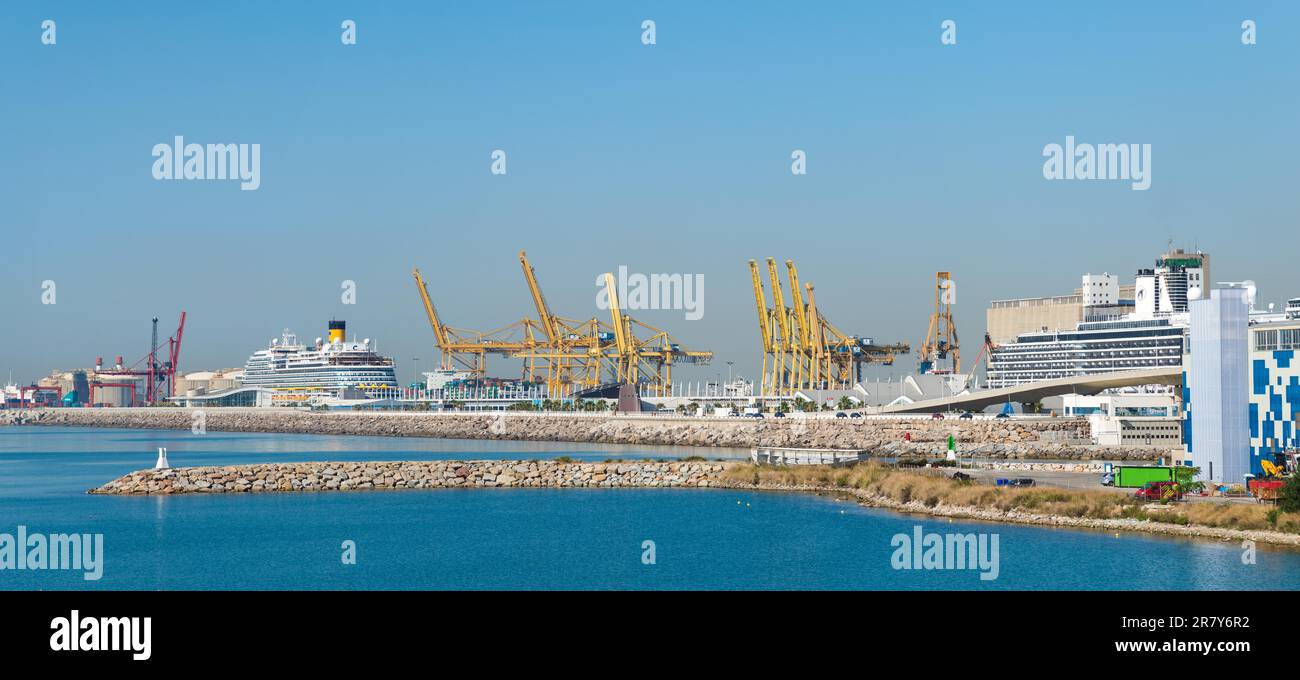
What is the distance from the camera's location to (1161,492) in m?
35.6

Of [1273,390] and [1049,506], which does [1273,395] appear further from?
[1049,506]

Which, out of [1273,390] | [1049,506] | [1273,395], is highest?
[1273,390]

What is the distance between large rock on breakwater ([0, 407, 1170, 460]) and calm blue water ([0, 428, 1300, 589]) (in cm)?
2421

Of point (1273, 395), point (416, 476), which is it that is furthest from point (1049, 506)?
point (416, 476)

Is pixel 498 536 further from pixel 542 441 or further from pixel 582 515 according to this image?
pixel 542 441

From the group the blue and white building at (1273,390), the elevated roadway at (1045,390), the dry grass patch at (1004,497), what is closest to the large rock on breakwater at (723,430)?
the elevated roadway at (1045,390)

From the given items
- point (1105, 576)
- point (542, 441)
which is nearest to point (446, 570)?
point (1105, 576)

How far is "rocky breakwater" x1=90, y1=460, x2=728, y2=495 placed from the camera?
171 feet

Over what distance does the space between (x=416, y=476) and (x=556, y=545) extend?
20.6 meters

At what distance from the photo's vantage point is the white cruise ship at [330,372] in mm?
161750

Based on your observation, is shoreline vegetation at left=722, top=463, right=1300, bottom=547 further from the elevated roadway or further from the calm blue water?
the elevated roadway

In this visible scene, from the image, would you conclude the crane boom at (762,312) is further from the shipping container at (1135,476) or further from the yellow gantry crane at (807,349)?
the shipping container at (1135,476)

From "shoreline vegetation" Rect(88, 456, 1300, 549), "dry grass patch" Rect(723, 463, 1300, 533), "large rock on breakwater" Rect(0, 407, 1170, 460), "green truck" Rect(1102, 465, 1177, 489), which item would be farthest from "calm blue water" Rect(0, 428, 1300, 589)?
"large rock on breakwater" Rect(0, 407, 1170, 460)
